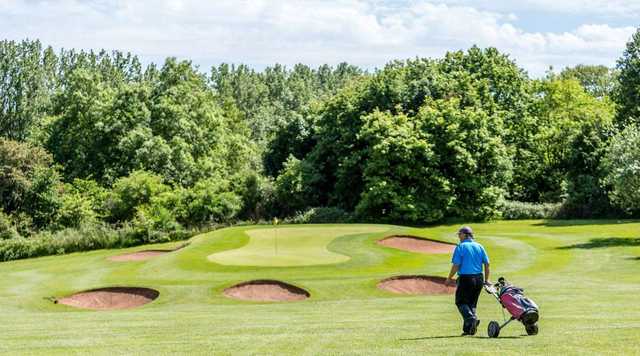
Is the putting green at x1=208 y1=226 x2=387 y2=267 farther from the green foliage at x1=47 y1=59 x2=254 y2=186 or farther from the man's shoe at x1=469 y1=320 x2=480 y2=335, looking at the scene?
the green foliage at x1=47 y1=59 x2=254 y2=186

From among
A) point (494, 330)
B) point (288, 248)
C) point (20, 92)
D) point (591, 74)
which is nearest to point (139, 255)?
point (288, 248)

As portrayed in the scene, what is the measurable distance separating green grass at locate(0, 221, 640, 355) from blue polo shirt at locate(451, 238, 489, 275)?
1.41m

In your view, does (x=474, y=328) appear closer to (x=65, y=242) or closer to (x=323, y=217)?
(x=323, y=217)

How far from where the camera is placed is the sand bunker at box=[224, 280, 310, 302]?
29.1m

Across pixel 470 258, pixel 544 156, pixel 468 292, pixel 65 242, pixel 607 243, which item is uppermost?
pixel 544 156

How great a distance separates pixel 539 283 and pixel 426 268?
6.81 metres

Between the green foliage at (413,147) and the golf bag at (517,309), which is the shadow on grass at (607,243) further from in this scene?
the golf bag at (517,309)

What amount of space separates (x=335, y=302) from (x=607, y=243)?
21010mm

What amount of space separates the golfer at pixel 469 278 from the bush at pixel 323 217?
42.9 metres

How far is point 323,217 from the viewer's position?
5962 cm

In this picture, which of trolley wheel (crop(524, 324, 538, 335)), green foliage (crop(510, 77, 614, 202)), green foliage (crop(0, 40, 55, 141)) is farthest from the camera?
green foliage (crop(0, 40, 55, 141))

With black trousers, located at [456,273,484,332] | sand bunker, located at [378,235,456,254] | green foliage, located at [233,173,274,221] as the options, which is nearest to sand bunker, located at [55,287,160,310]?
sand bunker, located at [378,235,456,254]

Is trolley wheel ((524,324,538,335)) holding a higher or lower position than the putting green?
higher

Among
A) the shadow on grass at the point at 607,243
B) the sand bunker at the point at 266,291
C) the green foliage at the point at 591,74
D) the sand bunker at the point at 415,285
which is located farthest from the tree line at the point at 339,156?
the green foliage at the point at 591,74
